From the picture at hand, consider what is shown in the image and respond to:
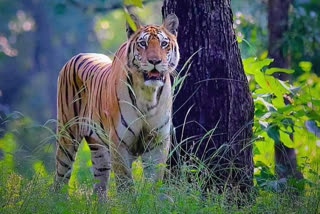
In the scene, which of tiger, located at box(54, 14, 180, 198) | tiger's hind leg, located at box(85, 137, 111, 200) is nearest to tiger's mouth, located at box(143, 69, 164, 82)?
tiger, located at box(54, 14, 180, 198)

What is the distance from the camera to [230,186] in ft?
21.1

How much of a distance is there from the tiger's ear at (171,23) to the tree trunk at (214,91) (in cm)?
25

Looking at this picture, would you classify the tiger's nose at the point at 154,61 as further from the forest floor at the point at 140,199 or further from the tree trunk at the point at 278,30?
the tree trunk at the point at 278,30

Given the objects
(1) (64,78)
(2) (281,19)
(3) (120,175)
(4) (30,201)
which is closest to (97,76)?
(1) (64,78)

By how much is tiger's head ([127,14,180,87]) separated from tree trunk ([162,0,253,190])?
28 centimetres

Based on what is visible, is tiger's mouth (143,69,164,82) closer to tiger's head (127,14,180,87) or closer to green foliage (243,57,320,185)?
tiger's head (127,14,180,87)

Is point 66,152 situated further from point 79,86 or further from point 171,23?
point 171,23

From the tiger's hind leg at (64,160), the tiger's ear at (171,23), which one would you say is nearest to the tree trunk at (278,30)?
the tiger's hind leg at (64,160)

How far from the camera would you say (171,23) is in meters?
6.64

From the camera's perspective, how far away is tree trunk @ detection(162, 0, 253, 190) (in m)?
6.77

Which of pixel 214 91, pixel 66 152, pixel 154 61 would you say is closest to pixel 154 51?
pixel 154 61

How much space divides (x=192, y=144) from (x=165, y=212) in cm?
137

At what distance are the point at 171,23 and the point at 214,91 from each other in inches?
24.4

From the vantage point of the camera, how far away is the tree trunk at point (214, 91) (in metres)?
6.77
